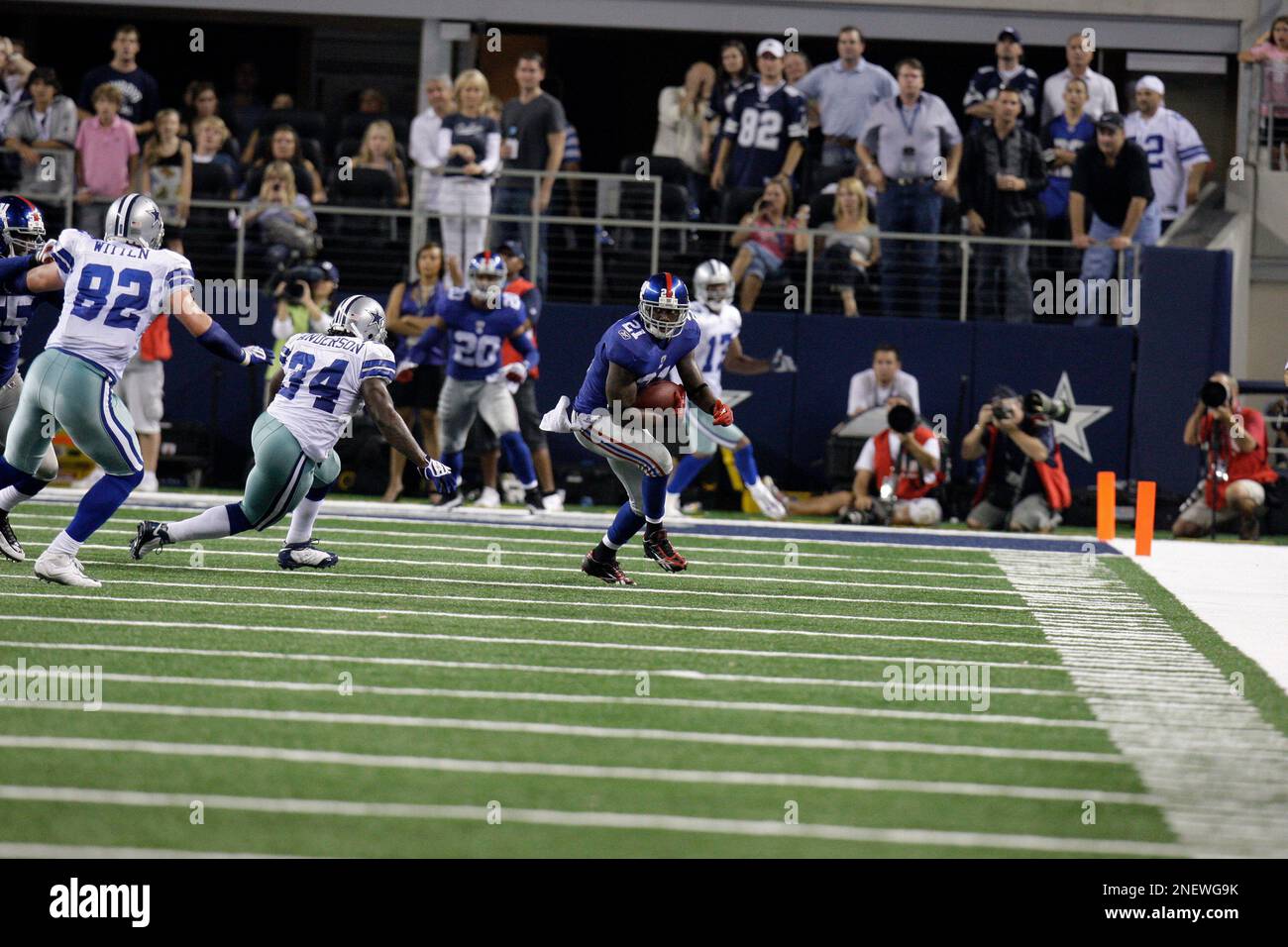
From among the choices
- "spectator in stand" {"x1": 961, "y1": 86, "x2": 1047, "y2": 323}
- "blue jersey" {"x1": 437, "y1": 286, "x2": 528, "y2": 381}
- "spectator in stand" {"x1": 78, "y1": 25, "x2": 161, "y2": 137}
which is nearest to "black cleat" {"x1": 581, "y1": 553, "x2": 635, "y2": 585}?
"blue jersey" {"x1": 437, "y1": 286, "x2": 528, "y2": 381}

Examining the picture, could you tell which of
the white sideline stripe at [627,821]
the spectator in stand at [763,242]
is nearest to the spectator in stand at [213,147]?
the spectator in stand at [763,242]

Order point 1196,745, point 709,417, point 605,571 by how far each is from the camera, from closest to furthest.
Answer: point 1196,745 < point 605,571 < point 709,417

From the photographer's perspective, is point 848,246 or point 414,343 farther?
point 848,246

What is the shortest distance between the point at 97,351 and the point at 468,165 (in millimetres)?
7193

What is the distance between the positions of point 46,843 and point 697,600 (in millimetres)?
5489

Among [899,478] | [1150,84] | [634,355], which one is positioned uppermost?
[1150,84]

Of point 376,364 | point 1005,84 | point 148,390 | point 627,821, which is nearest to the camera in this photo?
point 627,821

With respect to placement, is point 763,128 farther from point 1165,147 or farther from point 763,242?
point 1165,147

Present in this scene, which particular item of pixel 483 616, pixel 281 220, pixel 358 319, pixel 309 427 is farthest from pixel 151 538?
pixel 281 220

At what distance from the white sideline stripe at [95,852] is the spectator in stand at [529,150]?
12.2 m

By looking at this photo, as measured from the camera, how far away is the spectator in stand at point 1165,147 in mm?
16875

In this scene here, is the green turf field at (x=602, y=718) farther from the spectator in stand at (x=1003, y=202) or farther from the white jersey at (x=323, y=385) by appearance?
the spectator in stand at (x=1003, y=202)

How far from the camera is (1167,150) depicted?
1702 centimetres

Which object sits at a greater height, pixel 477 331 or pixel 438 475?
pixel 477 331
